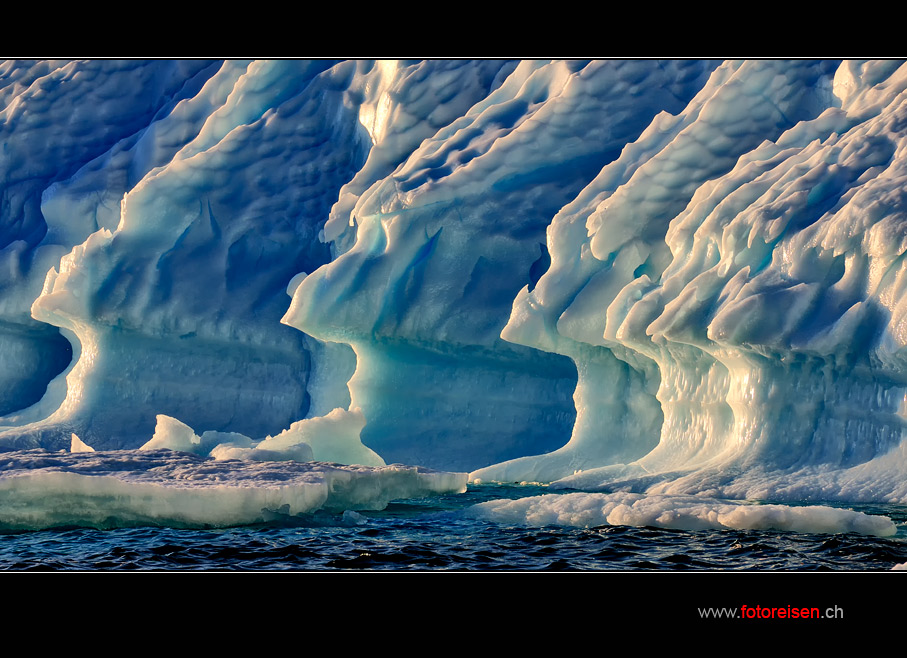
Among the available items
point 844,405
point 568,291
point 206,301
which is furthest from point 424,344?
point 844,405

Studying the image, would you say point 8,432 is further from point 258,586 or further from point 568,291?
point 258,586

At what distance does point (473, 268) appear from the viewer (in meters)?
17.8

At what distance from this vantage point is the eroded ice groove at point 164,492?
30.5 feet

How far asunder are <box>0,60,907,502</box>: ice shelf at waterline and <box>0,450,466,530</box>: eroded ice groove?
1993mm

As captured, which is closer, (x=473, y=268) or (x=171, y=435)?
(x=171, y=435)

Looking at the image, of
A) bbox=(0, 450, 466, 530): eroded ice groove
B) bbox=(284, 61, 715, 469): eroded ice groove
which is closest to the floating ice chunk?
bbox=(284, 61, 715, 469): eroded ice groove

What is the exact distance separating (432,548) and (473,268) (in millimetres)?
9599

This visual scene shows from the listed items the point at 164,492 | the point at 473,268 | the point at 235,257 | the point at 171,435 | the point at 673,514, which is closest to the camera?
the point at 164,492

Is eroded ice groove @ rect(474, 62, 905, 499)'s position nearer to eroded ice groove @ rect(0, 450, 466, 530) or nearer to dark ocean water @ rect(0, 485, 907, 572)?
dark ocean water @ rect(0, 485, 907, 572)

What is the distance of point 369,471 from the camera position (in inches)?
444

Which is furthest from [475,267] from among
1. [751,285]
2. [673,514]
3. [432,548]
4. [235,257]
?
[432,548]

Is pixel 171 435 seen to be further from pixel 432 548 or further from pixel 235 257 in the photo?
pixel 432 548

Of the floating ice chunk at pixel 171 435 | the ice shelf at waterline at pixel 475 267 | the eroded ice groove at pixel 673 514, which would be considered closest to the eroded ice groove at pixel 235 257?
the ice shelf at waterline at pixel 475 267

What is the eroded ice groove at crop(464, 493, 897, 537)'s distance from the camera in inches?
360
